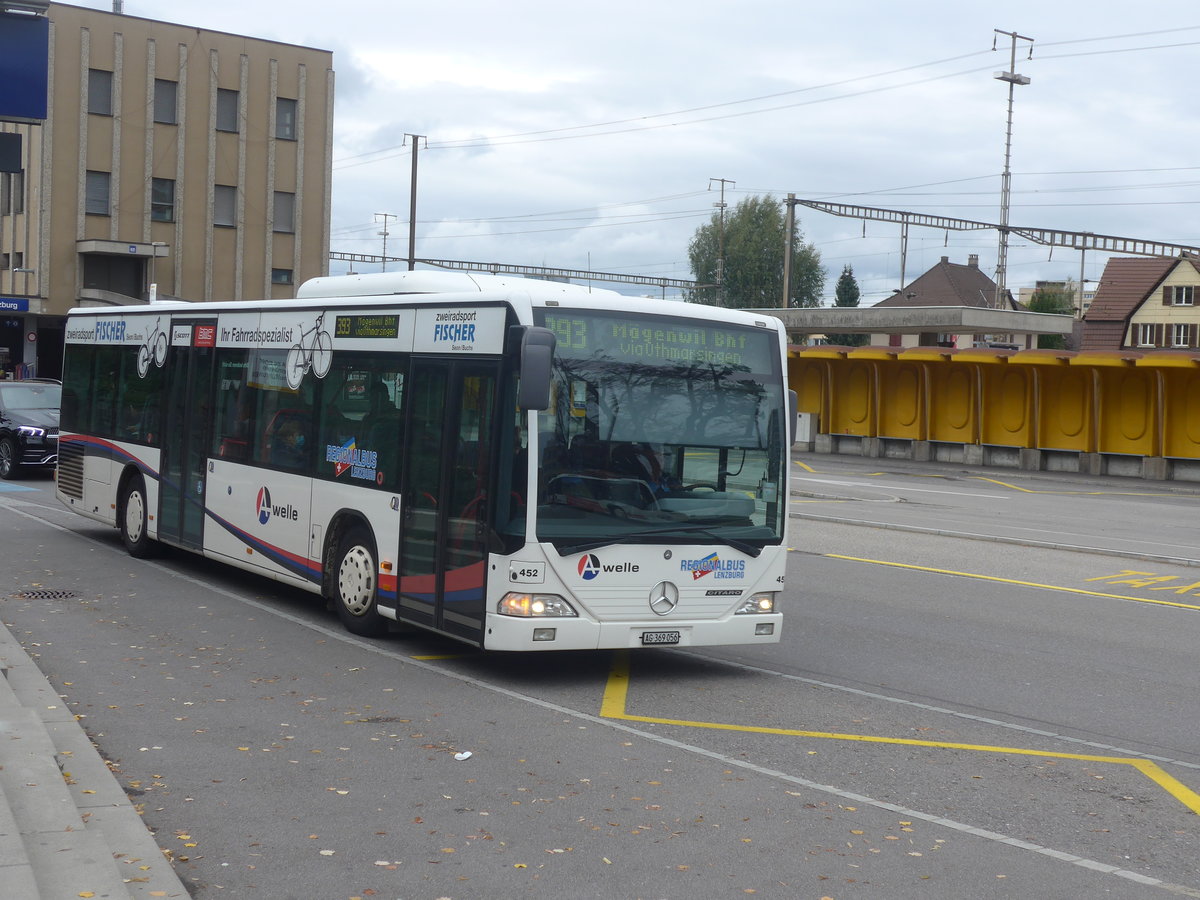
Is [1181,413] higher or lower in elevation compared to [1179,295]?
lower

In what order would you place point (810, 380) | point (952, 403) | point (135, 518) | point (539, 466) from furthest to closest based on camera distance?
point (810, 380)
point (952, 403)
point (135, 518)
point (539, 466)

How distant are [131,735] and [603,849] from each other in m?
3.15

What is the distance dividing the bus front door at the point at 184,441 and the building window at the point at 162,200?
3868cm

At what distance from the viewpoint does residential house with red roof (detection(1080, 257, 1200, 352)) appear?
3162 inches

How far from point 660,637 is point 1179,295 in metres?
79.7

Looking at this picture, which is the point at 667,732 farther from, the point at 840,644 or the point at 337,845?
the point at 840,644

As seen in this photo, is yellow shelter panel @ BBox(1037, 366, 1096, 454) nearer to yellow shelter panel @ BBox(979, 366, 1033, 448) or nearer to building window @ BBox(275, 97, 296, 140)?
yellow shelter panel @ BBox(979, 366, 1033, 448)

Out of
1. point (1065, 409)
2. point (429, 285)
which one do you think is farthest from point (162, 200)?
point (429, 285)

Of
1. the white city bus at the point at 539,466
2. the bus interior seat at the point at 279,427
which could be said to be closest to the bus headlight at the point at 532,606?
the white city bus at the point at 539,466

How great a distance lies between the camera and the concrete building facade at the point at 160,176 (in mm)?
48594

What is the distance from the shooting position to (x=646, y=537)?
923 centimetres

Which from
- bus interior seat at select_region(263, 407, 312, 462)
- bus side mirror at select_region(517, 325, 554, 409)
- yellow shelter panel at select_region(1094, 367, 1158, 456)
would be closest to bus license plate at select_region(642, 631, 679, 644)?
bus side mirror at select_region(517, 325, 554, 409)

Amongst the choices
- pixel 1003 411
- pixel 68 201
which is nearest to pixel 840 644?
pixel 1003 411

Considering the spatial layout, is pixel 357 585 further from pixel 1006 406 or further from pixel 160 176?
pixel 160 176
